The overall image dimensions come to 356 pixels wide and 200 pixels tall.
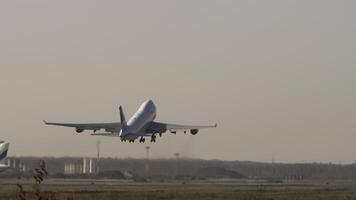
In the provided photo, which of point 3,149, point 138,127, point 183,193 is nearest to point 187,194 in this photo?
point 183,193

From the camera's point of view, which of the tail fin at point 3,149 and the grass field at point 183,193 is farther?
the tail fin at point 3,149

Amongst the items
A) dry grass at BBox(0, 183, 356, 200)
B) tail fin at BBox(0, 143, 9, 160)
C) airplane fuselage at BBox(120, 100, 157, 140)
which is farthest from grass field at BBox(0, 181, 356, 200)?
tail fin at BBox(0, 143, 9, 160)

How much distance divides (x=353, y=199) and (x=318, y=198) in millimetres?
3636

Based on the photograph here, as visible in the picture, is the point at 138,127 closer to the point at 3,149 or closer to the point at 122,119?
the point at 122,119

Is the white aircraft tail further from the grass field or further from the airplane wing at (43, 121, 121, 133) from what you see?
the grass field

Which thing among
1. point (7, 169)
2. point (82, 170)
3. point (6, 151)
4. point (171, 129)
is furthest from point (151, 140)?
point (82, 170)

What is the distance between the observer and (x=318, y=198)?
64.6 metres

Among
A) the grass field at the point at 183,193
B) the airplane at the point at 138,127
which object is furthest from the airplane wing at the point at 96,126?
the grass field at the point at 183,193

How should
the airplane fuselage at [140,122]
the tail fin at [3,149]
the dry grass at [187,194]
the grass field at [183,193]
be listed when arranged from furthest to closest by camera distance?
the tail fin at [3,149], the airplane fuselage at [140,122], the grass field at [183,193], the dry grass at [187,194]

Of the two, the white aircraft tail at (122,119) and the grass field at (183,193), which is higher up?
the white aircraft tail at (122,119)

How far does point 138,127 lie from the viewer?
117m

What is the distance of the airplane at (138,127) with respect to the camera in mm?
113312

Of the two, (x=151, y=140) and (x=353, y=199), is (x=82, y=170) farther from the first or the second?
(x=353, y=199)

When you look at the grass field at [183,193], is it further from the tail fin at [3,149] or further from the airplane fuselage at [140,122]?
the tail fin at [3,149]
